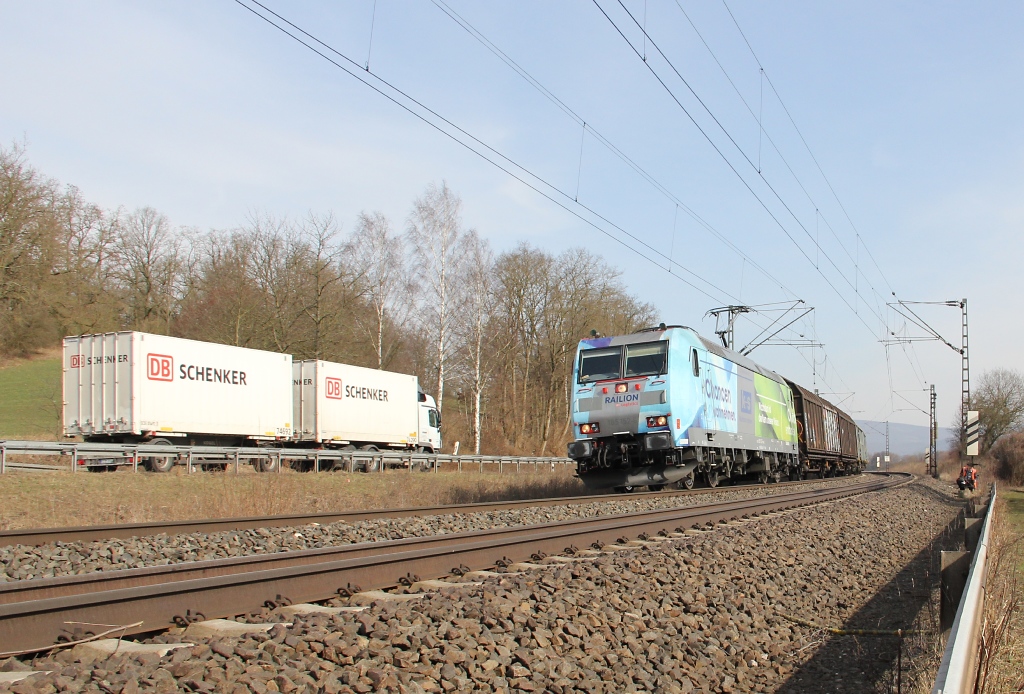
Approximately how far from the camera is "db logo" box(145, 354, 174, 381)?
22.8 m

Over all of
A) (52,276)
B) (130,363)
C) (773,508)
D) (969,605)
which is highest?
(52,276)

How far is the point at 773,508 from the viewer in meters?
14.3

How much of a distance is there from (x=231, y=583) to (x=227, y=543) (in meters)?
4.10

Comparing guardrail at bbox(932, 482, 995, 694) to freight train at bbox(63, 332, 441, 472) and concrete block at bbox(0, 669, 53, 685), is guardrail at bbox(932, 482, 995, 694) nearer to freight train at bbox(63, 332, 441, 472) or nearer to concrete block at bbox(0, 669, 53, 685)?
concrete block at bbox(0, 669, 53, 685)

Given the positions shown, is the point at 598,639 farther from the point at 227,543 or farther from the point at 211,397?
the point at 211,397

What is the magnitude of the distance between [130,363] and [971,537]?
2047 centimetres

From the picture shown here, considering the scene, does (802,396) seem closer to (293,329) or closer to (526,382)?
(526,382)

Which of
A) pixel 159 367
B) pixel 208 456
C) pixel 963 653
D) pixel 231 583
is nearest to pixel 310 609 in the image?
pixel 231 583

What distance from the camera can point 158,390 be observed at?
2302 cm

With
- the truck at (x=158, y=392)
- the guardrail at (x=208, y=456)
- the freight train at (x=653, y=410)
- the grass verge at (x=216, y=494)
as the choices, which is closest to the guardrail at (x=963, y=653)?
the freight train at (x=653, y=410)

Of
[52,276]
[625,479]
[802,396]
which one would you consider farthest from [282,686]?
[52,276]

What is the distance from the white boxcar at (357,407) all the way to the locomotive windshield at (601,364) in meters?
13.7

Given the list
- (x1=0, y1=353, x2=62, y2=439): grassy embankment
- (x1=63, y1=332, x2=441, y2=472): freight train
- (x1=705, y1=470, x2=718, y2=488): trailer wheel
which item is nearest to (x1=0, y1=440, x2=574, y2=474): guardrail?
(x1=63, y1=332, x2=441, y2=472): freight train

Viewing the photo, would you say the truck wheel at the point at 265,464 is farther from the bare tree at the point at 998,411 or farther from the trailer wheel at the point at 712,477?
the bare tree at the point at 998,411
